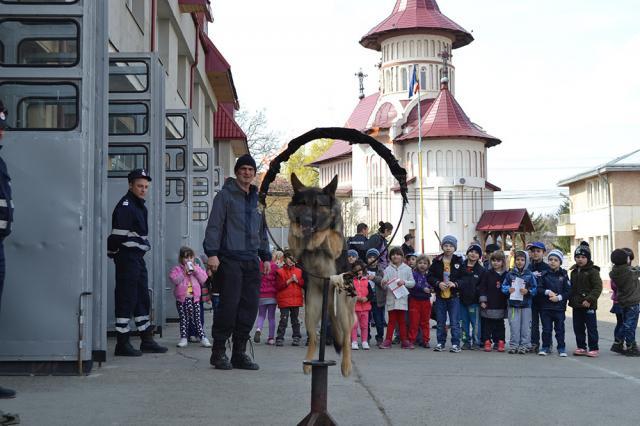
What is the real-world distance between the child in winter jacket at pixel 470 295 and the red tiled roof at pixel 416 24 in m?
87.8

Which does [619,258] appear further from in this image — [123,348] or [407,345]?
[123,348]

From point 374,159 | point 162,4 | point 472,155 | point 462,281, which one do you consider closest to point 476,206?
point 472,155

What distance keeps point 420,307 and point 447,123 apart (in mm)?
80647

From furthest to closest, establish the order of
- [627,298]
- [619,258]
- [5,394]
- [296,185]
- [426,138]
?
[426,138]
[619,258]
[627,298]
[5,394]
[296,185]

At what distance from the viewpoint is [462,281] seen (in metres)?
14.3

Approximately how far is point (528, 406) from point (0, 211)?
4999mm

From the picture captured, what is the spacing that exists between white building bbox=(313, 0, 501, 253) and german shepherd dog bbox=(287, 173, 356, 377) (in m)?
81.0

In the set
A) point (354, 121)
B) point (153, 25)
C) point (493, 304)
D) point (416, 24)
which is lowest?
point (493, 304)

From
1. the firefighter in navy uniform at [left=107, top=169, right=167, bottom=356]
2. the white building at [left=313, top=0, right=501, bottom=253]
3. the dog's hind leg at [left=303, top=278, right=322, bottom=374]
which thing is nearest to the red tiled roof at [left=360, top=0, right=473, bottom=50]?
the white building at [left=313, top=0, right=501, bottom=253]

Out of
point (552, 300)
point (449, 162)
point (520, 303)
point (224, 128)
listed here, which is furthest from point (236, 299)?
point (449, 162)

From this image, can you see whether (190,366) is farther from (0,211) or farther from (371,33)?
(371,33)

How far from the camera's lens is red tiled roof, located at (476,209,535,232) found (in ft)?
306

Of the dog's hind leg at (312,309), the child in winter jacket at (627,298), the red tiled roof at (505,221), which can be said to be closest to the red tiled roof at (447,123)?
the red tiled roof at (505,221)

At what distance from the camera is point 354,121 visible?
115625 millimetres
